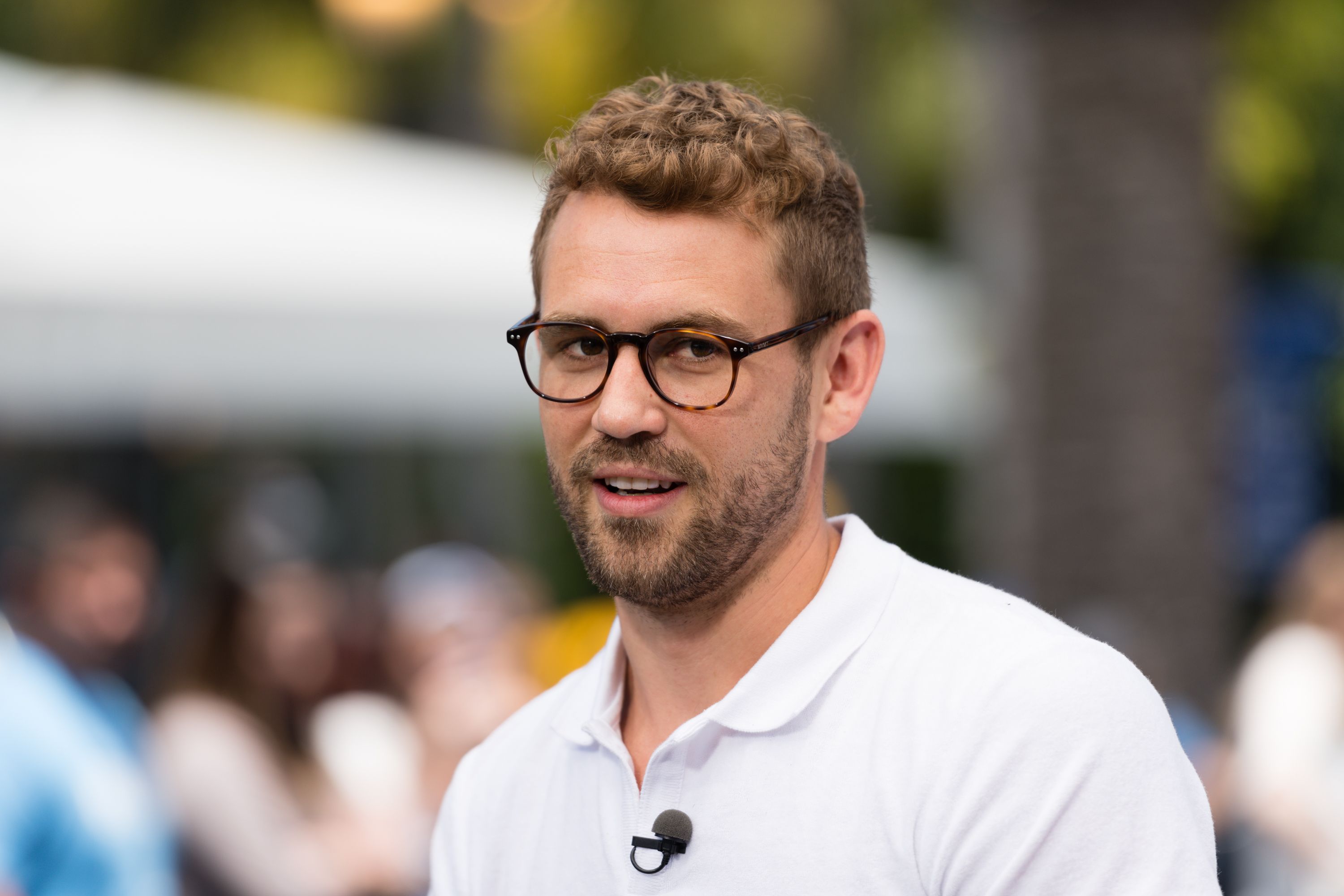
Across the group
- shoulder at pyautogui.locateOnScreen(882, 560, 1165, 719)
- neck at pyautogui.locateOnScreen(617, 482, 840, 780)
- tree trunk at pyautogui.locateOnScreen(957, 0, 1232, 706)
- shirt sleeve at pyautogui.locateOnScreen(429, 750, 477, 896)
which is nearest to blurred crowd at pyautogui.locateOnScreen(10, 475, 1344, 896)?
tree trunk at pyautogui.locateOnScreen(957, 0, 1232, 706)

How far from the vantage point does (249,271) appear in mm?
6859

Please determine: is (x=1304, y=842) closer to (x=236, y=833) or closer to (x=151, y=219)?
(x=236, y=833)

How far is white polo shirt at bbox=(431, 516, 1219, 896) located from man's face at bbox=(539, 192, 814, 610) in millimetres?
153

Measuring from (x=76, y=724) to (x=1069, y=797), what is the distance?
2822mm

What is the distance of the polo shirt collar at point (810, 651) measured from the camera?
70.4 inches

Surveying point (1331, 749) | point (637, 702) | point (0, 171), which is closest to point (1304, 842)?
point (1331, 749)

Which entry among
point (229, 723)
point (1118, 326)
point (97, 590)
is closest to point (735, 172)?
point (229, 723)

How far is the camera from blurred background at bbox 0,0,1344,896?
4625mm

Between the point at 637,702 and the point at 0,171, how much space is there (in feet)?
17.9

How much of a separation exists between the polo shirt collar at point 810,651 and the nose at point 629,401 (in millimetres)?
302

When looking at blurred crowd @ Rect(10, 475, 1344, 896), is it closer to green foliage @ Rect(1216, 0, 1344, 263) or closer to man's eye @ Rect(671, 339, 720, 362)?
man's eye @ Rect(671, 339, 720, 362)

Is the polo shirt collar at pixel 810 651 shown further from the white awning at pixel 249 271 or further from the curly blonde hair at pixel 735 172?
the white awning at pixel 249 271

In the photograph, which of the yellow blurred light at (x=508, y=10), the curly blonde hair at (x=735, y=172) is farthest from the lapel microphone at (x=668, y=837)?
A: the yellow blurred light at (x=508, y=10)

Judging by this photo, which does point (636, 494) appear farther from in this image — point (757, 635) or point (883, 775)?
point (883, 775)
